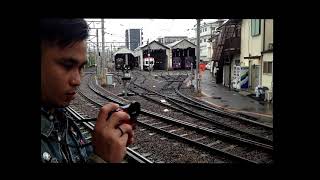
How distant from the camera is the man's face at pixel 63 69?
197 centimetres

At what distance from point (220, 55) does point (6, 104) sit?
1180cm

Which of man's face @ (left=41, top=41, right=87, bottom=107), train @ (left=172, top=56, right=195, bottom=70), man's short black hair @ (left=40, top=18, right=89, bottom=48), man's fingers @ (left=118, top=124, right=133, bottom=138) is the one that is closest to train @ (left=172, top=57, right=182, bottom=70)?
train @ (left=172, top=56, right=195, bottom=70)

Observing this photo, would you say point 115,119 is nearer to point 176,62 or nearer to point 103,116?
point 103,116

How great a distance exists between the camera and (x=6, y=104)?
2.42 m

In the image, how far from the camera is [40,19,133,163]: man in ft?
6.16

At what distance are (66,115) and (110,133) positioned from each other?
12.2 inches

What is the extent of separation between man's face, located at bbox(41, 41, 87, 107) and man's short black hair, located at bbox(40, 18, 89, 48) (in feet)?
0.11

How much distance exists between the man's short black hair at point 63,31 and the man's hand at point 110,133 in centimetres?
46

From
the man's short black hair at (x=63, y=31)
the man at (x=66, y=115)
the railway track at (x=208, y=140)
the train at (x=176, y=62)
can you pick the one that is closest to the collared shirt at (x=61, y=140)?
the man at (x=66, y=115)

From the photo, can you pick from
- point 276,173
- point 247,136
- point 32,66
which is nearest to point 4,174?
point 32,66

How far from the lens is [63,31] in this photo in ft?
6.54

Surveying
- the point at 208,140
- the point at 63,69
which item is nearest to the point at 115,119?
the point at 63,69

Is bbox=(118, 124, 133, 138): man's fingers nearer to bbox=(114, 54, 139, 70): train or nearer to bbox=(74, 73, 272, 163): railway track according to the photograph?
bbox=(74, 73, 272, 163): railway track

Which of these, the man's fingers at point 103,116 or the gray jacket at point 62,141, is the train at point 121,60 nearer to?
the gray jacket at point 62,141
